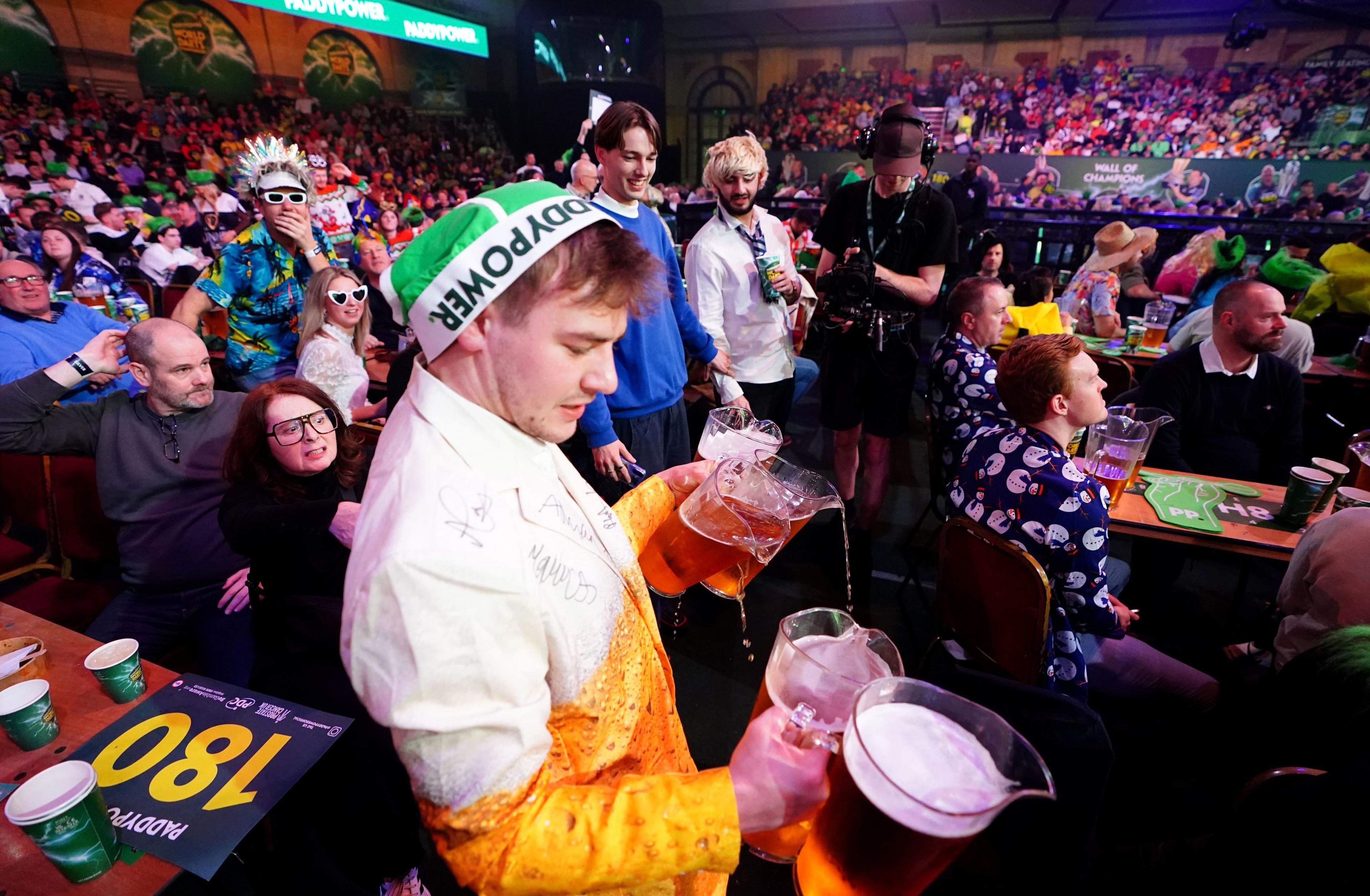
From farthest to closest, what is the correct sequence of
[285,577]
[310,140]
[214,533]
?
[310,140] < [214,533] < [285,577]

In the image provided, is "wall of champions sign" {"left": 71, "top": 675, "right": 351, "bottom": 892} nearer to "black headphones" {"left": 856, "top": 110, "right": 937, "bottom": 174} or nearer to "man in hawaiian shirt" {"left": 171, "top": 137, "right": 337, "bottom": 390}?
"man in hawaiian shirt" {"left": 171, "top": 137, "right": 337, "bottom": 390}

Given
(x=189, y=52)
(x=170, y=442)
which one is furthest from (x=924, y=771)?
(x=189, y=52)

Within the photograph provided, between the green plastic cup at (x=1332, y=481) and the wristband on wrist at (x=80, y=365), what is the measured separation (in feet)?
15.2

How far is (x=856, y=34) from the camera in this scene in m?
17.1

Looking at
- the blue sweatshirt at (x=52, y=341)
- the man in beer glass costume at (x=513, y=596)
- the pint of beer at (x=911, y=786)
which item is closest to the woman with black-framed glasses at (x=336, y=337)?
the blue sweatshirt at (x=52, y=341)

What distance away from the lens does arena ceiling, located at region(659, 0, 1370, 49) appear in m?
14.1

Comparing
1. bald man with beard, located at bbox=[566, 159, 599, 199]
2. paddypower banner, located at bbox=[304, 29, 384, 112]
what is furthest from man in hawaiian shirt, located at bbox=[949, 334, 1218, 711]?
paddypower banner, located at bbox=[304, 29, 384, 112]

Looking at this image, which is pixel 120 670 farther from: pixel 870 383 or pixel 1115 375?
pixel 1115 375

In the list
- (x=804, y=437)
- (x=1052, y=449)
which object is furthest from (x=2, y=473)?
(x=804, y=437)

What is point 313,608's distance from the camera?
6.37ft

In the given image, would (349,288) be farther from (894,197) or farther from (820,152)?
(820,152)

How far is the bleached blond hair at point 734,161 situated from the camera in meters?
3.01

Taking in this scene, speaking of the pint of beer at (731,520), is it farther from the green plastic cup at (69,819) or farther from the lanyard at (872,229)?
the lanyard at (872,229)

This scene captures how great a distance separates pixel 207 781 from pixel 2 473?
2.48 m
